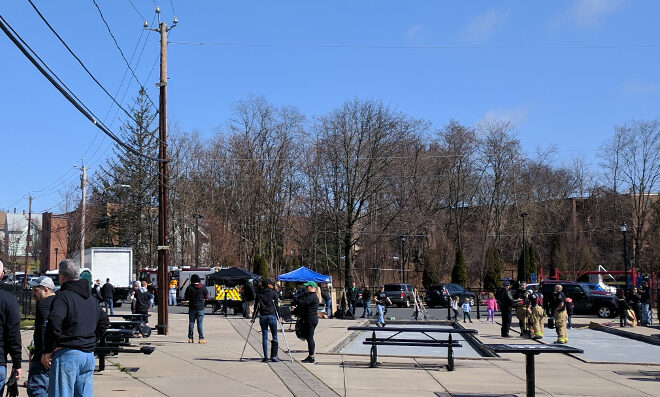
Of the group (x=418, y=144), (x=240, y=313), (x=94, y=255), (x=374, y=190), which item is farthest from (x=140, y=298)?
(x=418, y=144)

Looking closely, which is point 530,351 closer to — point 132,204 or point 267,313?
point 267,313

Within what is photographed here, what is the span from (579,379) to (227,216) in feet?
175

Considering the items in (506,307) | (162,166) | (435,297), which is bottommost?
(435,297)

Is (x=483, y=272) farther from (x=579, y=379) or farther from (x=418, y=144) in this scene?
(x=579, y=379)

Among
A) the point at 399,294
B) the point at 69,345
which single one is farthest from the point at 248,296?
the point at 69,345

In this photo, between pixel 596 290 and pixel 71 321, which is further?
pixel 596 290

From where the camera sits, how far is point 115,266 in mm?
42781

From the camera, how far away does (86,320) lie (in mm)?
6625

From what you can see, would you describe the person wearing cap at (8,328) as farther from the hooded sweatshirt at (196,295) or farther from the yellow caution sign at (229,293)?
the yellow caution sign at (229,293)

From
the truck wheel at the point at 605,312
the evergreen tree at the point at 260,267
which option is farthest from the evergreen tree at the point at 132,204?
the truck wheel at the point at 605,312

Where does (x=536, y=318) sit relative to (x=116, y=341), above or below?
below

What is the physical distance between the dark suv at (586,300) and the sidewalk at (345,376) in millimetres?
19082

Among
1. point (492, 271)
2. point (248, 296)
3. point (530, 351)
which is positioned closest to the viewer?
point (530, 351)

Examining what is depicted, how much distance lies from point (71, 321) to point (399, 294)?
131ft
